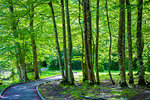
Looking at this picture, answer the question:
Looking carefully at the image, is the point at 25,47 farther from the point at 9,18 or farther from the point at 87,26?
the point at 87,26

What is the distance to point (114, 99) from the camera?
19.4 feet

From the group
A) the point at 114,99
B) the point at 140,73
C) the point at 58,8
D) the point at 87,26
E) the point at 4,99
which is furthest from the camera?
the point at 58,8

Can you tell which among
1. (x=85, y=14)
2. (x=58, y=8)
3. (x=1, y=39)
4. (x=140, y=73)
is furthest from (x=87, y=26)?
(x=1, y=39)

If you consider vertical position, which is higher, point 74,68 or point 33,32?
point 33,32

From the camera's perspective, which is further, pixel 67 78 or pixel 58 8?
pixel 58 8

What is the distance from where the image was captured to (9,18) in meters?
12.0

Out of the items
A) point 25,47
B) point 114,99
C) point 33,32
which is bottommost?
point 114,99

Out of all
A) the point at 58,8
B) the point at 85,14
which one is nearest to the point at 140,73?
the point at 85,14

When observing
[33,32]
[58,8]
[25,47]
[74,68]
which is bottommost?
[74,68]

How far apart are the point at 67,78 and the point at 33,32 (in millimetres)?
4999

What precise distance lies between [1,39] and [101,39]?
11505 mm

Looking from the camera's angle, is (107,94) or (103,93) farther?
(103,93)

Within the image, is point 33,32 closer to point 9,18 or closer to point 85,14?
point 9,18

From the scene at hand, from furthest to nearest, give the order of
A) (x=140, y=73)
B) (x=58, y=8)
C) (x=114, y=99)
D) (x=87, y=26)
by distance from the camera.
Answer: (x=58, y=8) < (x=87, y=26) < (x=140, y=73) < (x=114, y=99)
